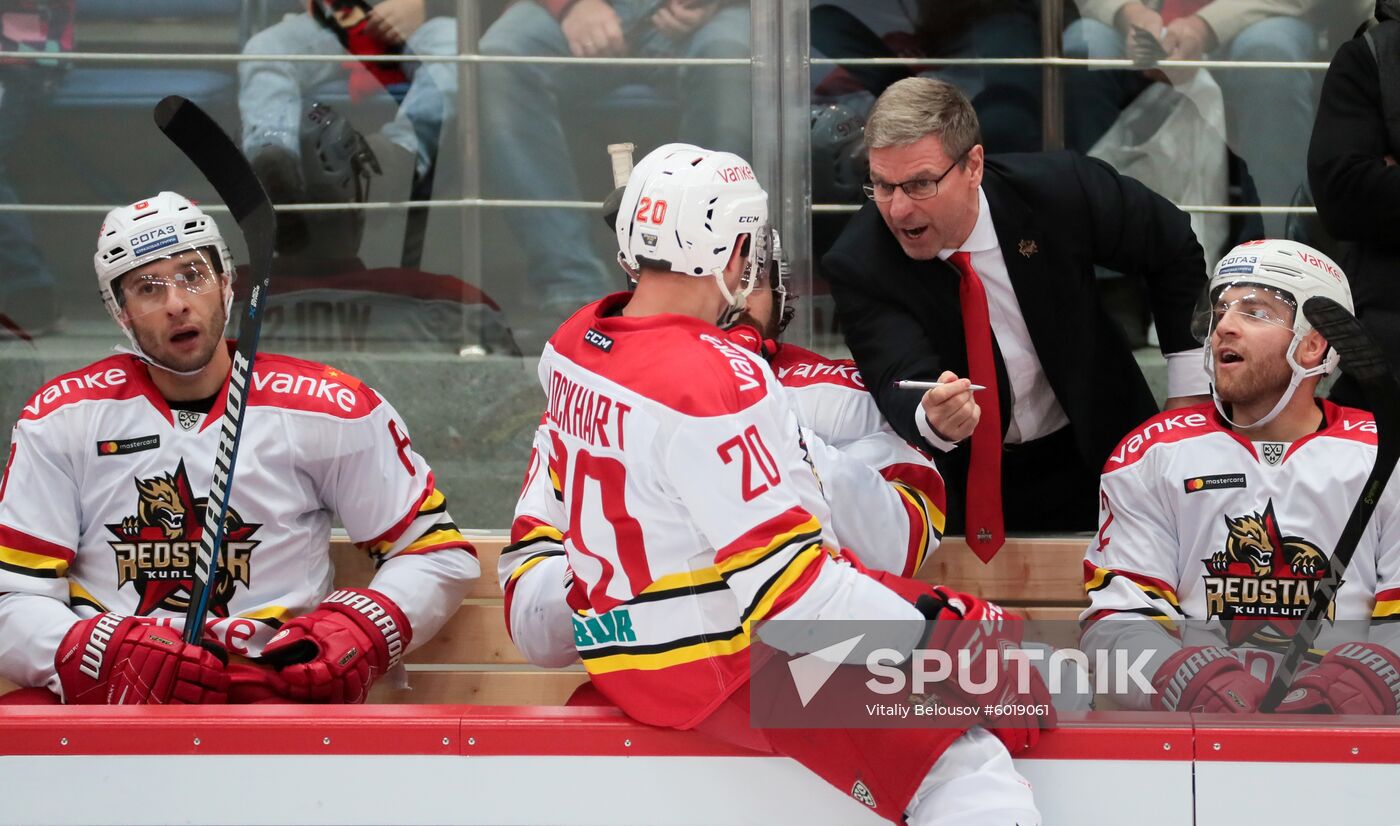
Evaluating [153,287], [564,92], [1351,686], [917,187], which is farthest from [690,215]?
[564,92]

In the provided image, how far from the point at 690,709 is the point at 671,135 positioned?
2.01 m

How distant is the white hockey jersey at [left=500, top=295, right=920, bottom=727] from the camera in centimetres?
194

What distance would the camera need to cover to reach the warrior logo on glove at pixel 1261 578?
2633 millimetres

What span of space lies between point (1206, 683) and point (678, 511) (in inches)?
39.0

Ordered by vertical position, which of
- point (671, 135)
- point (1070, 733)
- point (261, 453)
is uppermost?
point (671, 135)

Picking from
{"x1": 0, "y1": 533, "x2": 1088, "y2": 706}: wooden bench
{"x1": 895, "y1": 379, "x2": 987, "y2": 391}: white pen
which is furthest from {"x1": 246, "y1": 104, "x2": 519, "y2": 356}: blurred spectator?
{"x1": 895, "y1": 379, "x2": 987, "y2": 391}: white pen

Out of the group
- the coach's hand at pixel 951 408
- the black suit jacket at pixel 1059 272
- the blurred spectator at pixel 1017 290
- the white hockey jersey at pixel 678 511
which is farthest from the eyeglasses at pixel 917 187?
the white hockey jersey at pixel 678 511

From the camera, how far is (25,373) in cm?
403

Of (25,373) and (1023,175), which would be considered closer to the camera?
(1023,175)

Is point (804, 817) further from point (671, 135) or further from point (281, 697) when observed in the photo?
point (671, 135)

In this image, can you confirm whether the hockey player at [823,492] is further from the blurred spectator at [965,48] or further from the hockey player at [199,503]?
the blurred spectator at [965,48]

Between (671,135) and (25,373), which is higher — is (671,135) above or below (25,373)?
above

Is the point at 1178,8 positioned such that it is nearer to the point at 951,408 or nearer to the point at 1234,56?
the point at 1234,56

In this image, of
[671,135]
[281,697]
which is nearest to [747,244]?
[281,697]
